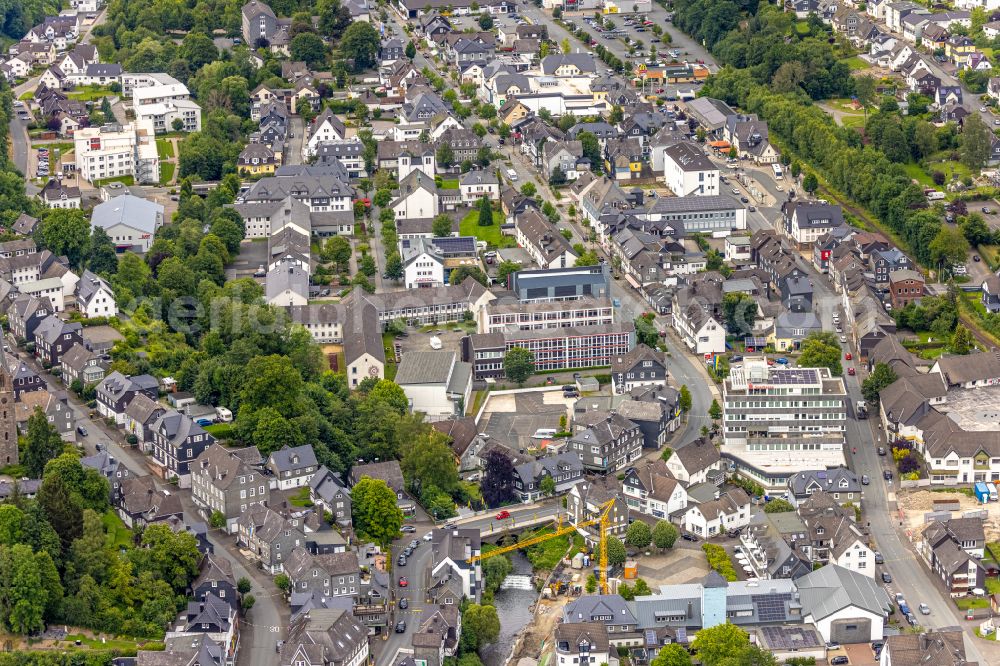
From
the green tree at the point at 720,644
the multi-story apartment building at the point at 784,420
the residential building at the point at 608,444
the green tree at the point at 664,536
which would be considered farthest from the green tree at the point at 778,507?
the green tree at the point at 720,644

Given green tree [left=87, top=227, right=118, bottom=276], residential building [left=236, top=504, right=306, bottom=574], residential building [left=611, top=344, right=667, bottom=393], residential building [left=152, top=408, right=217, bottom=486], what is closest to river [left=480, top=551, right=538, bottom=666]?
→ residential building [left=236, top=504, right=306, bottom=574]

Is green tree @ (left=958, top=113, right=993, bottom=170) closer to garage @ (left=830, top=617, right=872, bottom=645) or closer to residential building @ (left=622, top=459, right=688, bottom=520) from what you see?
residential building @ (left=622, top=459, right=688, bottom=520)

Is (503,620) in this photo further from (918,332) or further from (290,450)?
(918,332)

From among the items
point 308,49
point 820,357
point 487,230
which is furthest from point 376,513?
point 308,49

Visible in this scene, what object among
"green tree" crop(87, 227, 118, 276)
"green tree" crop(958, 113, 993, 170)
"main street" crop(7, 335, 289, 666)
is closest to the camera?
"main street" crop(7, 335, 289, 666)

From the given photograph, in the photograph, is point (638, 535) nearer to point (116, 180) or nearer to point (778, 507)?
point (778, 507)

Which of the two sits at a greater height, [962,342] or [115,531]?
[115,531]

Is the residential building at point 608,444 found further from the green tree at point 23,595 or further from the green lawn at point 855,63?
the green lawn at point 855,63
